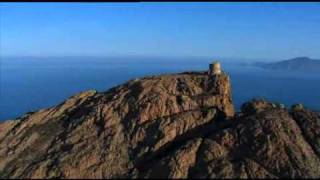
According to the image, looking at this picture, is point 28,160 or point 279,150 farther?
point 28,160

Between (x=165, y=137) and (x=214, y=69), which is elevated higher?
(x=214, y=69)

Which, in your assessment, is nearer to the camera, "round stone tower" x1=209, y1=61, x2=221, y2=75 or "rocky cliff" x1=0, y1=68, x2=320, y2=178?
"rocky cliff" x1=0, y1=68, x2=320, y2=178

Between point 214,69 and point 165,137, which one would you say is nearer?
point 165,137

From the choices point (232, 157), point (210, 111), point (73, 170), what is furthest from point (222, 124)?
point (73, 170)

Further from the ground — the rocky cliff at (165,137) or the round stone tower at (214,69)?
the round stone tower at (214,69)

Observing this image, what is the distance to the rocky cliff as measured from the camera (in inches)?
1870

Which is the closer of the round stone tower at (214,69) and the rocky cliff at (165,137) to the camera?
the rocky cliff at (165,137)

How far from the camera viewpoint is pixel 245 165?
4619cm

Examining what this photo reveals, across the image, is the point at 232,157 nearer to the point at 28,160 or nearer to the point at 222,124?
the point at 222,124

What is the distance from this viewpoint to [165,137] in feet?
170

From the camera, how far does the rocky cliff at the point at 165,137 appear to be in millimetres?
47500

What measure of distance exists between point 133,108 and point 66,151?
24.8 feet

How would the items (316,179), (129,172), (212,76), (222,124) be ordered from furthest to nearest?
(212,76)
(222,124)
(129,172)
(316,179)

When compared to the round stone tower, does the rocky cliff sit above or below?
below
